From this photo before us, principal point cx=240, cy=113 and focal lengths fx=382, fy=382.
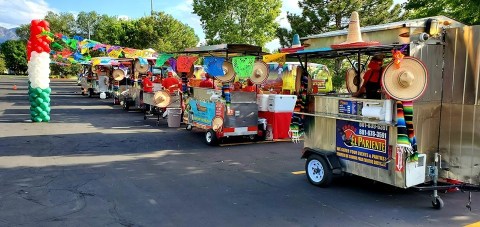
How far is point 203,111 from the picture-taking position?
11.9 m

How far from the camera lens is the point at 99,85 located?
91.1 ft

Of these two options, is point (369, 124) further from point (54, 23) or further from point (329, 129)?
point (54, 23)

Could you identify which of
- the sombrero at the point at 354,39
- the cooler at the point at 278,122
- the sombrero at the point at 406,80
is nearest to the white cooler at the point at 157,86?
the cooler at the point at 278,122

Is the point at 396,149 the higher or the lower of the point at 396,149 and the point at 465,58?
the lower

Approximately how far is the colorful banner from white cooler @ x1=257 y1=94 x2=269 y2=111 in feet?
15.7

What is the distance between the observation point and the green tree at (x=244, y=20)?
85.8 ft

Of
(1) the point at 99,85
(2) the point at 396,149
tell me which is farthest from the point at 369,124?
(1) the point at 99,85

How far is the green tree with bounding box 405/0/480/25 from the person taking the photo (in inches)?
435

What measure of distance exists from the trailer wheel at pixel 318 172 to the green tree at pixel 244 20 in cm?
1979

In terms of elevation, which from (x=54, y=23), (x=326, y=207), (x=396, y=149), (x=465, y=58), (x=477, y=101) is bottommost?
(x=326, y=207)

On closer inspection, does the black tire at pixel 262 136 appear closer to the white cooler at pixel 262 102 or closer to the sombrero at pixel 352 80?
the white cooler at pixel 262 102

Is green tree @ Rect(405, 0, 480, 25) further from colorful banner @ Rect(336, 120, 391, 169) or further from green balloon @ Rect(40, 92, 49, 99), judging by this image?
green balloon @ Rect(40, 92, 49, 99)

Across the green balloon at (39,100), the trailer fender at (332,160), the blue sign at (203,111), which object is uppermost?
the green balloon at (39,100)

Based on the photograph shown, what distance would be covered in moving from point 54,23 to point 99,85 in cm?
A: 6184
